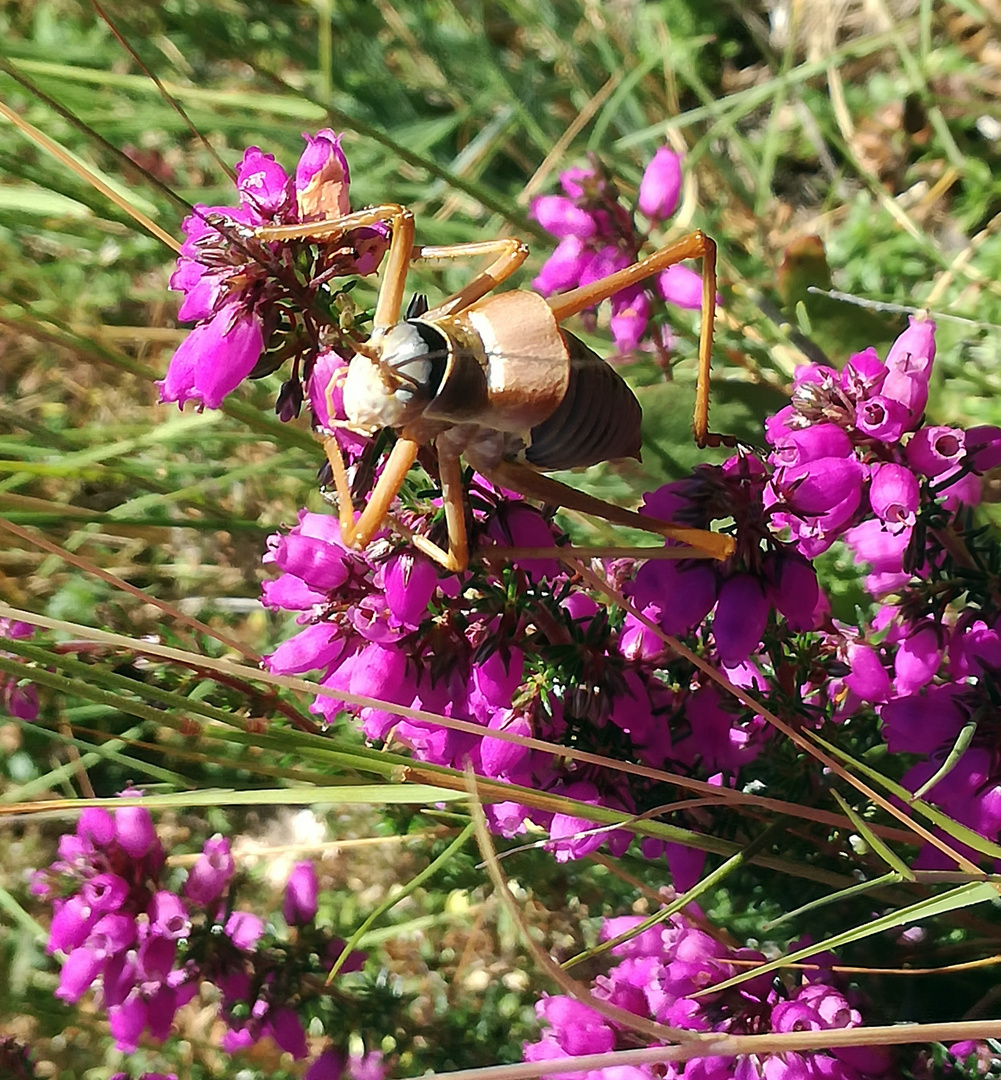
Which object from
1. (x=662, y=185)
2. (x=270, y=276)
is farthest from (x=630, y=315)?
(x=270, y=276)

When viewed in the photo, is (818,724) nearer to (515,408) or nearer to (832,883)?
(832,883)

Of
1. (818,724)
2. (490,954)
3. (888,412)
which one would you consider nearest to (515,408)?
(888,412)

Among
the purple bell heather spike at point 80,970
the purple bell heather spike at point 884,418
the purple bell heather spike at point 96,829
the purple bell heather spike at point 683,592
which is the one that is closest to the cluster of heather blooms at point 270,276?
the purple bell heather spike at point 683,592

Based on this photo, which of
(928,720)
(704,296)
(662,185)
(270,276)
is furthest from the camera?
(662,185)

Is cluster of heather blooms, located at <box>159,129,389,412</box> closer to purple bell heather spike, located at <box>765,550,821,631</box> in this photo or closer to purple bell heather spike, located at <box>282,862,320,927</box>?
purple bell heather spike, located at <box>765,550,821,631</box>

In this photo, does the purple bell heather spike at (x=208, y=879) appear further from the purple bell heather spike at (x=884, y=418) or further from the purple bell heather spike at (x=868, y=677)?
the purple bell heather spike at (x=884, y=418)

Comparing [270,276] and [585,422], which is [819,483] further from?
[270,276]
